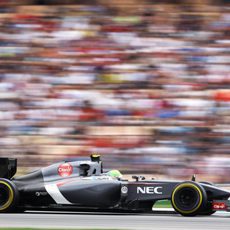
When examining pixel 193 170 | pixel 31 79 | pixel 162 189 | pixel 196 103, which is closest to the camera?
pixel 162 189

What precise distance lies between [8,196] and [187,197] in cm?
266

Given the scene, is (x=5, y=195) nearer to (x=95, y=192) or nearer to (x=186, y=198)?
(x=95, y=192)

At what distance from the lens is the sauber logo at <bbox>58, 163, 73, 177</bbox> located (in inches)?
404

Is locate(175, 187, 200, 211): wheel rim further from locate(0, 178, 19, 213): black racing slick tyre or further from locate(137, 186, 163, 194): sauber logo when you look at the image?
locate(0, 178, 19, 213): black racing slick tyre

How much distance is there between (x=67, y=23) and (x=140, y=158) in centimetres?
467

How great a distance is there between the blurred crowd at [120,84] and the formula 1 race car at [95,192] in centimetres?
475

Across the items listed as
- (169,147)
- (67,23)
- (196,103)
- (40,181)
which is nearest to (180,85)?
(196,103)

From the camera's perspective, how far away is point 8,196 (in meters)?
10.0

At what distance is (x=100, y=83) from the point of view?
16516 mm

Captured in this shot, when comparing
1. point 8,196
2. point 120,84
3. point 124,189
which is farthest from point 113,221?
point 120,84

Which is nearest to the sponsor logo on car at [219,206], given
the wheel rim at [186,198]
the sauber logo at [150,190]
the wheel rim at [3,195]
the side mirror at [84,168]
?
the wheel rim at [186,198]

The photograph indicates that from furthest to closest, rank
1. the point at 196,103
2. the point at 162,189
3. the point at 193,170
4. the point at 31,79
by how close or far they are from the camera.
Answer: the point at 31,79
the point at 196,103
the point at 193,170
the point at 162,189

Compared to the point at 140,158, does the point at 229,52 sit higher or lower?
higher

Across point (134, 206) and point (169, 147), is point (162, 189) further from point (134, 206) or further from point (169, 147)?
point (169, 147)
